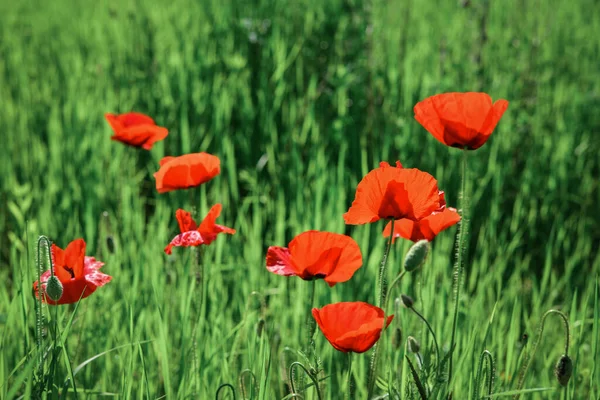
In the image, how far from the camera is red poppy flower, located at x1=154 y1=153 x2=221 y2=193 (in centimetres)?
139

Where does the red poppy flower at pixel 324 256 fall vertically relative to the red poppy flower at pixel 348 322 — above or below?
above

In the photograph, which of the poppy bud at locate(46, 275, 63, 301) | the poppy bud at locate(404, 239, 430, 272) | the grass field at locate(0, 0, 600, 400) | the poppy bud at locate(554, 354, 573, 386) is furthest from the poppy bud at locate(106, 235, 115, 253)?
the poppy bud at locate(554, 354, 573, 386)

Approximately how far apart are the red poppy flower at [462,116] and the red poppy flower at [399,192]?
0.11 meters

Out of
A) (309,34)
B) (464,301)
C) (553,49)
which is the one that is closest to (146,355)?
(464,301)

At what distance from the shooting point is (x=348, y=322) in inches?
38.8

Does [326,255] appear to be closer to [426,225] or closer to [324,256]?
[324,256]

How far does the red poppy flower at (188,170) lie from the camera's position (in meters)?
1.39

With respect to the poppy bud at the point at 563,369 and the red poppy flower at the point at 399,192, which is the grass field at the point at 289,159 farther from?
the red poppy flower at the point at 399,192

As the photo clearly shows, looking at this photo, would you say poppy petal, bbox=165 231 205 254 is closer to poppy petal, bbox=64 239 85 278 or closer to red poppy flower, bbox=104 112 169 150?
poppy petal, bbox=64 239 85 278

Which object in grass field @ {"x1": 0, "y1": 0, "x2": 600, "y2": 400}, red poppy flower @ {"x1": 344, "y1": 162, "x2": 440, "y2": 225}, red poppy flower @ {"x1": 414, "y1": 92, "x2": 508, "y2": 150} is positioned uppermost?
red poppy flower @ {"x1": 414, "y1": 92, "x2": 508, "y2": 150}

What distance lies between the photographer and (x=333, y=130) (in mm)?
2654

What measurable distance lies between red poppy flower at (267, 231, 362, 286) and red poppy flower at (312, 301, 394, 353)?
3.3 inches

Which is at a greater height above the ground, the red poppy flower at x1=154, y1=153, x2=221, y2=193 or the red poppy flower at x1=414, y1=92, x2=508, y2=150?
the red poppy flower at x1=414, y1=92, x2=508, y2=150

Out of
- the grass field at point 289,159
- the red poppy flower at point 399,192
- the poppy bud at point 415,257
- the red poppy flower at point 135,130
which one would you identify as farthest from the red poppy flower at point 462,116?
the red poppy flower at point 135,130
